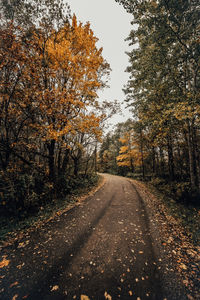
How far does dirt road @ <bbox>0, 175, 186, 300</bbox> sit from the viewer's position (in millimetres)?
2570

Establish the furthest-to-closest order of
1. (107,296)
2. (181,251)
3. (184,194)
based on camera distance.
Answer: (184,194), (181,251), (107,296)

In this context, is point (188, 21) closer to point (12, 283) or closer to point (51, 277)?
point (51, 277)

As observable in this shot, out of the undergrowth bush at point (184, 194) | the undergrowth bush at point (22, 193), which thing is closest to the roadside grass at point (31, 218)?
the undergrowth bush at point (22, 193)

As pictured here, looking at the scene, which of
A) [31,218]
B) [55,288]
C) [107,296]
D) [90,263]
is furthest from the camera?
[31,218]

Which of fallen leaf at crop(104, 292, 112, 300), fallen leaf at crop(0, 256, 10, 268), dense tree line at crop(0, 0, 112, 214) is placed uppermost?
dense tree line at crop(0, 0, 112, 214)

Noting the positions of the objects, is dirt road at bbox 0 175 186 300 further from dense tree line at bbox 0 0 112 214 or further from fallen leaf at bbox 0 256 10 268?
dense tree line at bbox 0 0 112 214

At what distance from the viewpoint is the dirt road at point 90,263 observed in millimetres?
2570

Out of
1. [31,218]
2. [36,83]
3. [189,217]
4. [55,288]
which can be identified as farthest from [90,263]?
[36,83]

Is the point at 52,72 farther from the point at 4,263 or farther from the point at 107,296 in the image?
the point at 107,296

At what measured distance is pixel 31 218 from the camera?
563cm

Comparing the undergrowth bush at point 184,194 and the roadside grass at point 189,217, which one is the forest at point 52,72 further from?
the roadside grass at point 189,217

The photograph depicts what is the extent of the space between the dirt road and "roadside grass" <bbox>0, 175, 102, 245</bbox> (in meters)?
0.62

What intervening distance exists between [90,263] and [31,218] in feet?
12.7

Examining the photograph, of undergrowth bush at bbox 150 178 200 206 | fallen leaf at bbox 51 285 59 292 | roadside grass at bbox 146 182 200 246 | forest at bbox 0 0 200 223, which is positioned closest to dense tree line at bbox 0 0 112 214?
forest at bbox 0 0 200 223
